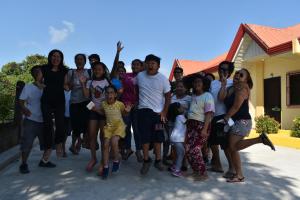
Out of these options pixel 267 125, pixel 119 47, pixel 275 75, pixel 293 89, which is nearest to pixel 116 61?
pixel 119 47

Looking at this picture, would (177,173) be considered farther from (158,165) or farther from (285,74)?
(285,74)

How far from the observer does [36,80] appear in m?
6.41

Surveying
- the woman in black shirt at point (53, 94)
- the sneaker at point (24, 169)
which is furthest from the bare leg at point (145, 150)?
the sneaker at point (24, 169)

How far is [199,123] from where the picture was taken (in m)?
5.93

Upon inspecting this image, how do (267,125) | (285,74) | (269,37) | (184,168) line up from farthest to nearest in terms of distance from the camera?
(269,37) → (285,74) → (267,125) → (184,168)

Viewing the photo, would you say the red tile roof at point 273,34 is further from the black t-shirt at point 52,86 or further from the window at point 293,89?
the black t-shirt at point 52,86

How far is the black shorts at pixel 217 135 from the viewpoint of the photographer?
19.2 feet

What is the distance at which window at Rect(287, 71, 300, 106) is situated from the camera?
1422 centimetres

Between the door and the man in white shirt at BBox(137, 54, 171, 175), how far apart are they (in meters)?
10.2

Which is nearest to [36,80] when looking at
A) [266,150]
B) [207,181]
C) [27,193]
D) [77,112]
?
[77,112]

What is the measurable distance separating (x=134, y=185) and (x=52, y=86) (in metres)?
2.14

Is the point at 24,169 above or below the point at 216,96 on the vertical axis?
below

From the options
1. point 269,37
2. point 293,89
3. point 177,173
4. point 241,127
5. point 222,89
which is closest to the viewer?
point 241,127

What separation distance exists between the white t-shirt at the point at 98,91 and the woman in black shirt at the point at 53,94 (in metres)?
0.58
